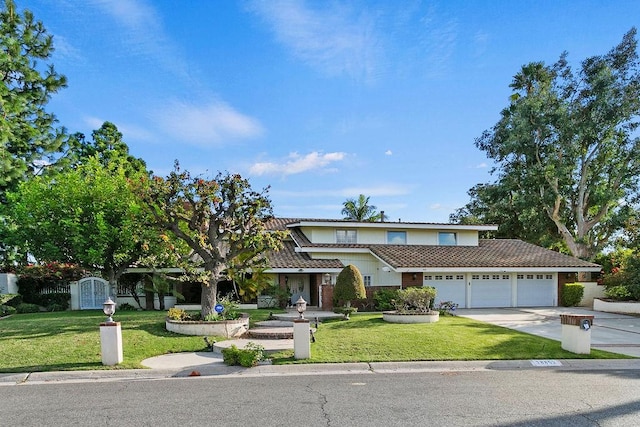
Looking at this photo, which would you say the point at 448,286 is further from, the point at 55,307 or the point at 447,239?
the point at 55,307

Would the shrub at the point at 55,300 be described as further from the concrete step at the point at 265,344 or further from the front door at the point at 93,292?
the concrete step at the point at 265,344

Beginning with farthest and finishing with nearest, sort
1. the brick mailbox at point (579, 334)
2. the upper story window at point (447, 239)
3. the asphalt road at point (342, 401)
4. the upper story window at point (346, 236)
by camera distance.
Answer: the upper story window at point (447, 239), the upper story window at point (346, 236), the brick mailbox at point (579, 334), the asphalt road at point (342, 401)

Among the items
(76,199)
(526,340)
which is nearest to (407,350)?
(526,340)

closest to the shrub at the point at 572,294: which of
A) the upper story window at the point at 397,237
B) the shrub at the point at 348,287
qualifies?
the upper story window at the point at 397,237

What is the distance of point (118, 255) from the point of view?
21281 mm

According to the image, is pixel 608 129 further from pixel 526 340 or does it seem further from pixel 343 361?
pixel 343 361

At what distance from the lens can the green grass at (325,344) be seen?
11.0 metres

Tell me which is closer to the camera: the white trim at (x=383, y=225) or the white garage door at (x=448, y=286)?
the white garage door at (x=448, y=286)

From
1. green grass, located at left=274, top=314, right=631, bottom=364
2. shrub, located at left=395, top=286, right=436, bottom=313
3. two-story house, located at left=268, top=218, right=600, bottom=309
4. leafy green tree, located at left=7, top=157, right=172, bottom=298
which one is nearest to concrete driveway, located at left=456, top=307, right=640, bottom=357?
green grass, located at left=274, top=314, right=631, bottom=364

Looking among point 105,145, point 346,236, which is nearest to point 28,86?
point 105,145

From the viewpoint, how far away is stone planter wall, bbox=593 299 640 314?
72.5 feet

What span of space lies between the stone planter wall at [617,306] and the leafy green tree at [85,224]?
22.8 m

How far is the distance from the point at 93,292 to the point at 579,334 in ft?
74.5

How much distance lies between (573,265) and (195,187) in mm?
22395
